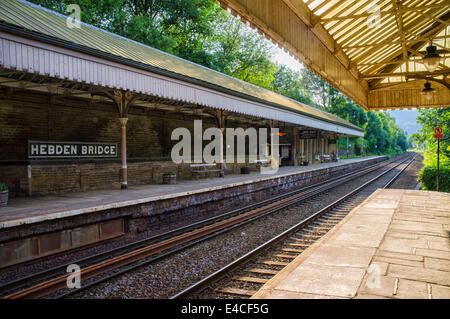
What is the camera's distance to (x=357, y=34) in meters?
7.06

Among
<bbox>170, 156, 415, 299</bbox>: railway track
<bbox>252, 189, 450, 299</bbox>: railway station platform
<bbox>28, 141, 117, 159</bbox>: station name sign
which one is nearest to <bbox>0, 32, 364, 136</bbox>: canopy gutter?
<bbox>28, 141, 117, 159</bbox>: station name sign

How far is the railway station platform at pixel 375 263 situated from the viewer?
3.30 meters

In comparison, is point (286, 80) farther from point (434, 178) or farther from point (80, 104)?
point (80, 104)

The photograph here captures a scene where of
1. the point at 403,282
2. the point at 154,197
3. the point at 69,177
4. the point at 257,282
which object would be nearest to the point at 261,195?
the point at 154,197

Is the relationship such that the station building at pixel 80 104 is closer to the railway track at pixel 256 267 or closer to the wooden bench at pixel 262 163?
the railway track at pixel 256 267

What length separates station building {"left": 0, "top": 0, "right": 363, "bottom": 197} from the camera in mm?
6801

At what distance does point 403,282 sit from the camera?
3471mm

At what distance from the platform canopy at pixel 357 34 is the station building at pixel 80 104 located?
4687mm

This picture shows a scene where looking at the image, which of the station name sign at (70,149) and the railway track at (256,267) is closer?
the railway track at (256,267)

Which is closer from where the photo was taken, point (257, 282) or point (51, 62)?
point (257, 282)

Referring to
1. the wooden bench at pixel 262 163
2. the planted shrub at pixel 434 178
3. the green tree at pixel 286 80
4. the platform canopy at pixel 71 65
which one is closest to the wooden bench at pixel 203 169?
the platform canopy at pixel 71 65

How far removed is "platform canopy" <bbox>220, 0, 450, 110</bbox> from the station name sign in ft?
25.8

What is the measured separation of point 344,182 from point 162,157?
11240 mm
